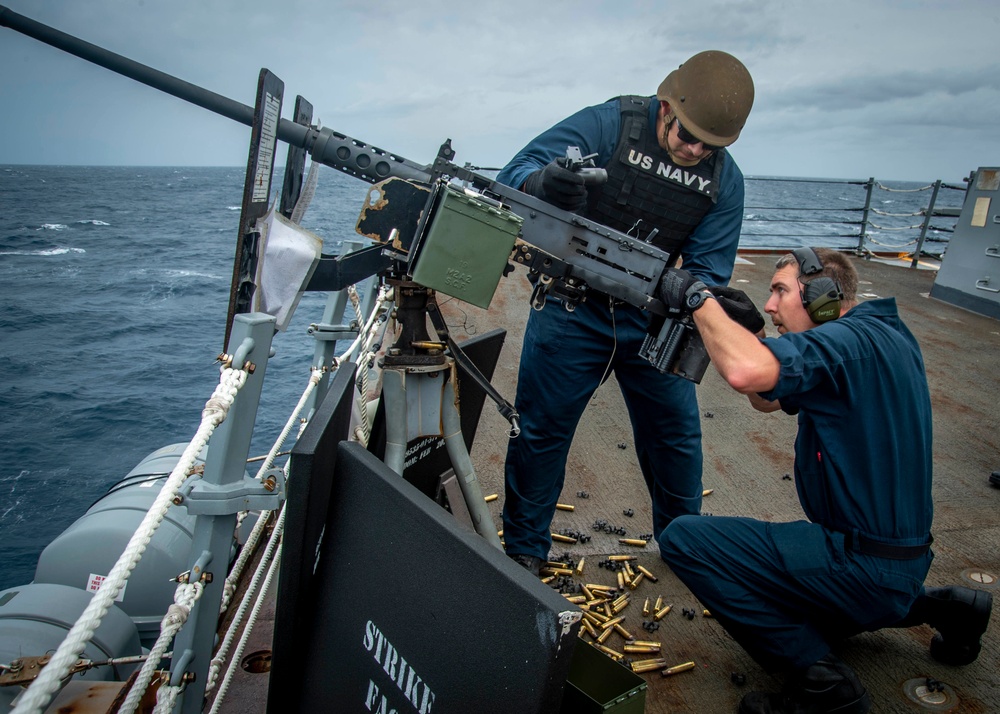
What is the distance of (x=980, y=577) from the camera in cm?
319

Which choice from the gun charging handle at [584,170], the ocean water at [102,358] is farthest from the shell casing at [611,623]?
the ocean water at [102,358]

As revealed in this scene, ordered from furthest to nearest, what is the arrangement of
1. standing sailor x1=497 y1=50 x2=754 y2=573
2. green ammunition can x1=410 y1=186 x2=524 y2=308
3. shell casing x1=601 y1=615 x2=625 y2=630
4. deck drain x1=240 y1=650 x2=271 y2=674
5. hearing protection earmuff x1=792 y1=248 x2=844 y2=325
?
1. shell casing x1=601 y1=615 x2=625 y2=630
2. standing sailor x1=497 y1=50 x2=754 y2=573
3. deck drain x1=240 y1=650 x2=271 y2=674
4. hearing protection earmuff x1=792 y1=248 x2=844 y2=325
5. green ammunition can x1=410 y1=186 x2=524 y2=308

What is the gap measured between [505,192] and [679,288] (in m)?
0.76

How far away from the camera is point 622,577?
10.4ft

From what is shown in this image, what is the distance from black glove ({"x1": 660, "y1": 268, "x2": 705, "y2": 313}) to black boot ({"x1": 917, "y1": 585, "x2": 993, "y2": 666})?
1.43 metres

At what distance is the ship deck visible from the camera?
2.55 metres

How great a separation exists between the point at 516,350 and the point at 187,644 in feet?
15.7

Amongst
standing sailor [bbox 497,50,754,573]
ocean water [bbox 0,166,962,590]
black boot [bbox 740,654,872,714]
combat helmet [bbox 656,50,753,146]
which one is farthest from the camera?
ocean water [bbox 0,166,962,590]

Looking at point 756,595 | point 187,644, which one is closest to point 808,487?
point 756,595

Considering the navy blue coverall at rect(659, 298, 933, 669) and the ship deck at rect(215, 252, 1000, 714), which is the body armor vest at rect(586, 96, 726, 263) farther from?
the ship deck at rect(215, 252, 1000, 714)

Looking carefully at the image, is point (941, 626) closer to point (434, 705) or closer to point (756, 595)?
point (756, 595)

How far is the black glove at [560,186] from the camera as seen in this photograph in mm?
2326

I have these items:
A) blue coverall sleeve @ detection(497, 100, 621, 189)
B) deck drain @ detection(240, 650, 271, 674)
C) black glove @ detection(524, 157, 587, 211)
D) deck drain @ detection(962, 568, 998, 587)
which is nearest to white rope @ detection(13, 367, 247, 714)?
black glove @ detection(524, 157, 587, 211)

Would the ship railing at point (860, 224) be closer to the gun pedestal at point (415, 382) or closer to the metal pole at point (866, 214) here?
the metal pole at point (866, 214)
